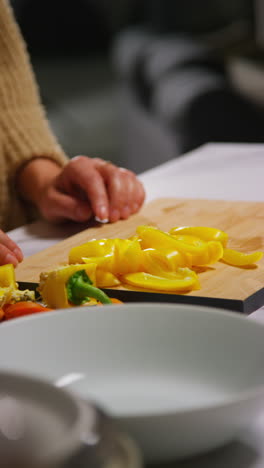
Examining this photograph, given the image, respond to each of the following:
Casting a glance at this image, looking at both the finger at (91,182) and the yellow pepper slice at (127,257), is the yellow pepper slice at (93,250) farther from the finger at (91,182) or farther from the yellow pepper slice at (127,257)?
the finger at (91,182)

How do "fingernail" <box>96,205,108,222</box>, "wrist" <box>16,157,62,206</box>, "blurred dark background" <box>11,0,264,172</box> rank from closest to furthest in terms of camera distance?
"fingernail" <box>96,205,108,222</box>, "wrist" <box>16,157,62,206</box>, "blurred dark background" <box>11,0,264,172</box>

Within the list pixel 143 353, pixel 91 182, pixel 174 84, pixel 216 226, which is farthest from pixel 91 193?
pixel 174 84

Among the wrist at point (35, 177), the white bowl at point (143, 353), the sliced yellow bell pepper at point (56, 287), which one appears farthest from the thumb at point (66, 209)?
the white bowl at point (143, 353)

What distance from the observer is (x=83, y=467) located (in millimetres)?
445

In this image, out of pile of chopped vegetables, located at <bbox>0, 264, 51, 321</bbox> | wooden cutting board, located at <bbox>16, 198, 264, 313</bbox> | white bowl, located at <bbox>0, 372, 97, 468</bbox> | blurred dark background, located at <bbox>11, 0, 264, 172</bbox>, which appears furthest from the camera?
blurred dark background, located at <bbox>11, 0, 264, 172</bbox>

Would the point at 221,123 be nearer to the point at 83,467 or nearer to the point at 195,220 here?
the point at 195,220

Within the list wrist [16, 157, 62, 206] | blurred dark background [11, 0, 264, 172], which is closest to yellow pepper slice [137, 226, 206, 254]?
wrist [16, 157, 62, 206]

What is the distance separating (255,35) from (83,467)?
462 centimetres

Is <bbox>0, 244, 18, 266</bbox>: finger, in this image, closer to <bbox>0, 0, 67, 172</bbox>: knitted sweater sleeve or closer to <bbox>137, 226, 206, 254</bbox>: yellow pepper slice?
<bbox>137, 226, 206, 254</bbox>: yellow pepper slice

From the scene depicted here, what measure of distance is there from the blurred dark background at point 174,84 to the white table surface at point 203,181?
4.71ft

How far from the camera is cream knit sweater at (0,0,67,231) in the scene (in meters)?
1.88

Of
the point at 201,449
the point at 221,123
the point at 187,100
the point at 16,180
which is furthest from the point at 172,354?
the point at 187,100

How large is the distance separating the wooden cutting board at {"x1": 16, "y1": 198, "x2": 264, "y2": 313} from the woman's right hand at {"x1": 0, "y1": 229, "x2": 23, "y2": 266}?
0.05 ft

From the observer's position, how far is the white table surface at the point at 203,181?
1.52m
